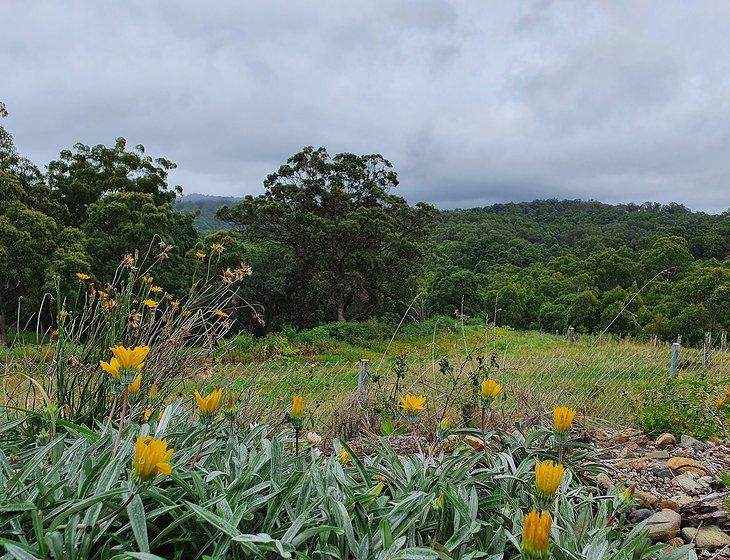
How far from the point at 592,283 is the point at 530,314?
2.96 meters

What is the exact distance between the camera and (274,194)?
1438cm

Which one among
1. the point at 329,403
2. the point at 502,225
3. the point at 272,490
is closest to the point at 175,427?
the point at 272,490

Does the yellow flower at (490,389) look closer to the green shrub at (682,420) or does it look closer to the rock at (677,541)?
the rock at (677,541)

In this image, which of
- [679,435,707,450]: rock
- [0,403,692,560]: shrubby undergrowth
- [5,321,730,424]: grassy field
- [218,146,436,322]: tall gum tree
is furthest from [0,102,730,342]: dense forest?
Answer: [0,403,692,560]: shrubby undergrowth

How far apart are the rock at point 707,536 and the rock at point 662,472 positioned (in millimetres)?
336

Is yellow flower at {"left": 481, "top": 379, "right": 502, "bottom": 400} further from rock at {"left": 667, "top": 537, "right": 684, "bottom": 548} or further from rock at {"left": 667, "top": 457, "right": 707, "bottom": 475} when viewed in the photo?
rock at {"left": 667, "top": 457, "right": 707, "bottom": 475}

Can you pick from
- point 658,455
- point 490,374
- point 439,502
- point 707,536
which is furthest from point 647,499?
point 490,374

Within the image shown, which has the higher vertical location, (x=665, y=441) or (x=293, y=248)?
(x=293, y=248)

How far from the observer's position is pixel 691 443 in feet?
7.59

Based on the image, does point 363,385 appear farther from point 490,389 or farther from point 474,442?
point 490,389

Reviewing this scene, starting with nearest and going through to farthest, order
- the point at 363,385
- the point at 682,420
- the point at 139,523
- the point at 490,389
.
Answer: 1. the point at 139,523
2. the point at 490,389
3. the point at 682,420
4. the point at 363,385

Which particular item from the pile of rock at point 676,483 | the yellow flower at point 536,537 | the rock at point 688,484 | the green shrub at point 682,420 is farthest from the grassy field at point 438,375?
the yellow flower at point 536,537

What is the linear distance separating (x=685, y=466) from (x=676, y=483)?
0.19 meters

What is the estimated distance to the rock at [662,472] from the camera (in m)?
1.86
